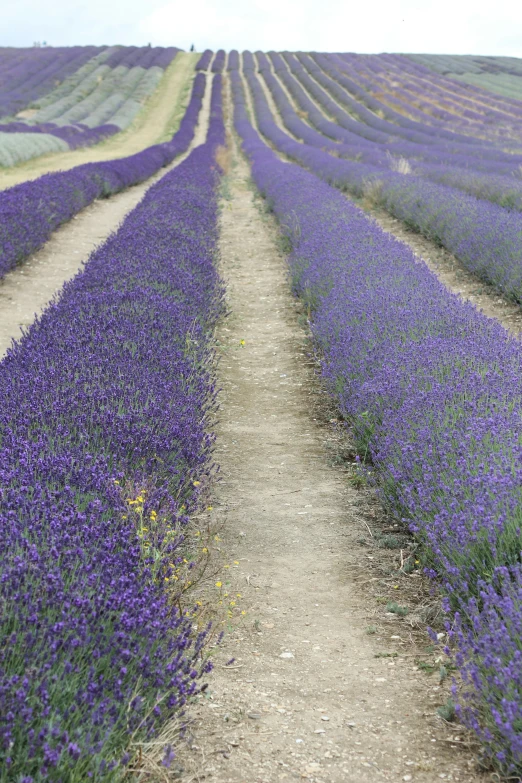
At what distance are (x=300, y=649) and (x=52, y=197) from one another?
10981mm

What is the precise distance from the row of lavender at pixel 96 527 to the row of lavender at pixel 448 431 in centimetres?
80

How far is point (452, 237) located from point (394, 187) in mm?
3800

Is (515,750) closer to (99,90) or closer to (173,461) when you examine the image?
(173,461)

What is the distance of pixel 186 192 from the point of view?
463 inches

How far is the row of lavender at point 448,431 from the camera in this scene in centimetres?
212

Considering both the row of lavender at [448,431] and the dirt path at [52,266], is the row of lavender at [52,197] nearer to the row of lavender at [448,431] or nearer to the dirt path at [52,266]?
the dirt path at [52,266]

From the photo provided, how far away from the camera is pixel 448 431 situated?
10.9 ft

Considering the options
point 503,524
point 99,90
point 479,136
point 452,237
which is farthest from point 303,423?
point 99,90

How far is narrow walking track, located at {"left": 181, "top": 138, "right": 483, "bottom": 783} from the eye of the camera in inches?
86.8

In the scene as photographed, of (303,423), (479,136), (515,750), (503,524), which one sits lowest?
(303,423)

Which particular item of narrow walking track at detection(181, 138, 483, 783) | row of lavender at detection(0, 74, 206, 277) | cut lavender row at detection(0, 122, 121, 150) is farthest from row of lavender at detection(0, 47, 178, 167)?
narrow walking track at detection(181, 138, 483, 783)

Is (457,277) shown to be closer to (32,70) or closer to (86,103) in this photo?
(86,103)

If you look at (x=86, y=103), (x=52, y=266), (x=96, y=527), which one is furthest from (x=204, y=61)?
(x=96, y=527)

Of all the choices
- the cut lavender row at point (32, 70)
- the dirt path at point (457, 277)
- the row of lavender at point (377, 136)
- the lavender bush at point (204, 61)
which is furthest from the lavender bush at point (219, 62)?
the dirt path at point (457, 277)
